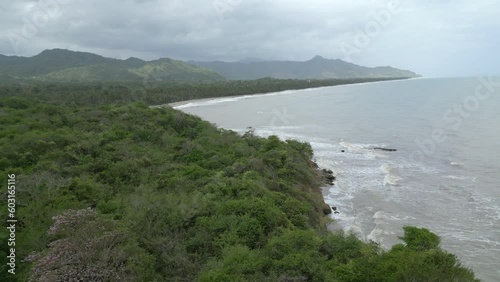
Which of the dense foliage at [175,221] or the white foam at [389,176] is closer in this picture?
the dense foliage at [175,221]

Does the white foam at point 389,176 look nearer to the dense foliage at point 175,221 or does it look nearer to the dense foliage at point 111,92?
the dense foliage at point 175,221

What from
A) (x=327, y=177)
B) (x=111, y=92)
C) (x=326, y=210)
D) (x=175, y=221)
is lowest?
(x=326, y=210)

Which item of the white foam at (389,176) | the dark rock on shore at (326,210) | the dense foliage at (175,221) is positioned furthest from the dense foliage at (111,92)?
the dark rock on shore at (326,210)

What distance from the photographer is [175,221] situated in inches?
624

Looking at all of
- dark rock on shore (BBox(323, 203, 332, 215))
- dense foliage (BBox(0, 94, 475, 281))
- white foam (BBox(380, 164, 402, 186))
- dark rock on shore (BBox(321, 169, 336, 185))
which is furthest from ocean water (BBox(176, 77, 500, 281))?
dense foliage (BBox(0, 94, 475, 281))

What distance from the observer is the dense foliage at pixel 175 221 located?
38.4 ft

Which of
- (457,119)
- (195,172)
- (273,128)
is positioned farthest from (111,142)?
(457,119)

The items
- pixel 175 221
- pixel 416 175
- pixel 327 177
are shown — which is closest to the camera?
pixel 175 221

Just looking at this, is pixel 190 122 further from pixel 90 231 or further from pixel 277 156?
pixel 90 231

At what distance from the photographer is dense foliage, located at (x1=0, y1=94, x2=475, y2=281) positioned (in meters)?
11.7

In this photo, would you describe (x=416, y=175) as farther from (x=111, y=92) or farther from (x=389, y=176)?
(x=111, y=92)

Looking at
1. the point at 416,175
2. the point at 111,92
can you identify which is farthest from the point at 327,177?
the point at 111,92

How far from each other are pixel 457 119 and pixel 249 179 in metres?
63.5

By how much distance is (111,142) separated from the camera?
29281mm
